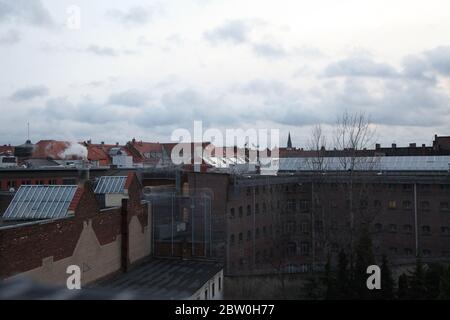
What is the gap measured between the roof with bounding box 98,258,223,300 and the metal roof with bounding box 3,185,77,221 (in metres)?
3.37

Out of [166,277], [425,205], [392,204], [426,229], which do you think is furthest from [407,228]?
[166,277]

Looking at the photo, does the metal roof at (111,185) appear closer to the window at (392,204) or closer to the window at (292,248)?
the window at (292,248)

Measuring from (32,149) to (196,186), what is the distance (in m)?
31.1

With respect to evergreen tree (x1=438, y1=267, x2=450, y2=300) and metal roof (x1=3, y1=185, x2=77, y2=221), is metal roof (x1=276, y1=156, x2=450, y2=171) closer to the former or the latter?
evergreen tree (x1=438, y1=267, x2=450, y2=300)

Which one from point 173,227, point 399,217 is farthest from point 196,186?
point 399,217

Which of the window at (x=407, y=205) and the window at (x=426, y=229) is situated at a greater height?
the window at (x=407, y=205)

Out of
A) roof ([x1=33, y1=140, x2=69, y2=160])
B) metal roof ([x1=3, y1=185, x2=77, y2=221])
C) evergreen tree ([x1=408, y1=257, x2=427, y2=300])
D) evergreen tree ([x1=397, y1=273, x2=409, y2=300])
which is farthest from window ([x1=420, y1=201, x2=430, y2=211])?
roof ([x1=33, y1=140, x2=69, y2=160])

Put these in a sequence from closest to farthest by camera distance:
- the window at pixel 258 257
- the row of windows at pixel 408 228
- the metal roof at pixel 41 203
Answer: the metal roof at pixel 41 203
the window at pixel 258 257
the row of windows at pixel 408 228

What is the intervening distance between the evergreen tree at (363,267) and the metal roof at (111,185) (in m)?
11.6

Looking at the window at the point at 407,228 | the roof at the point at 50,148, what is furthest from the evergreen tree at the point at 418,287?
the roof at the point at 50,148

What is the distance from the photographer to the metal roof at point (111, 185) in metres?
20.4

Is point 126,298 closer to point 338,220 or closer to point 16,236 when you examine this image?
point 16,236

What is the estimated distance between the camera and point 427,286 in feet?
64.0

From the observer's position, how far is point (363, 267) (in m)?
20.6
